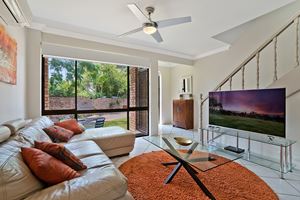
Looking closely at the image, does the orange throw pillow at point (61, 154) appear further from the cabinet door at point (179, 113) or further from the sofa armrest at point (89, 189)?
the cabinet door at point (179, 113)

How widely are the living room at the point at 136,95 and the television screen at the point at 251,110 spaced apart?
22 mm

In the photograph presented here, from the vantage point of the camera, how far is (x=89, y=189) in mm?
1059

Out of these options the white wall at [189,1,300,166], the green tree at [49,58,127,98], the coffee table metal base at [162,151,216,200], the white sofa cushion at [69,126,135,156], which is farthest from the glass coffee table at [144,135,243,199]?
the green tree at [49,58,127,98]

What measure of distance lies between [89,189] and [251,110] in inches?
107

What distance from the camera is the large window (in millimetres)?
3373

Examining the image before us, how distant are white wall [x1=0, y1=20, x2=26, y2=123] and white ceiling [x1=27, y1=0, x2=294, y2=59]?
0.50 m

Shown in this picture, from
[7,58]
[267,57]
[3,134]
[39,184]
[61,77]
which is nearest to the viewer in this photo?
[39,184]

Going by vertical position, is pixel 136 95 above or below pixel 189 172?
above

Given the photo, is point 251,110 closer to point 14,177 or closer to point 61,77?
point 14,177

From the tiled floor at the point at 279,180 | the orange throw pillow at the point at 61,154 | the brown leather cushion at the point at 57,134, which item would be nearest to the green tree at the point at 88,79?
the brown leather cushion at the point at 57,134

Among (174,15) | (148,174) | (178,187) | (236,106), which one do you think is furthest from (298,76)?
(148,174)

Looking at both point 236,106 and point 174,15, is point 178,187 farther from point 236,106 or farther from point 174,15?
point 174,15

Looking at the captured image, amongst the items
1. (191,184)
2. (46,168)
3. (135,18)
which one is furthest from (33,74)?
(191,184)

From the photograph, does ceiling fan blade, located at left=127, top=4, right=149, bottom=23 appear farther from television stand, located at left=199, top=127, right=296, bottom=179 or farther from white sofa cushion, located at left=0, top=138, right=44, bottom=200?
television stand, located at left=199, top=127, right=296, bottom=179
